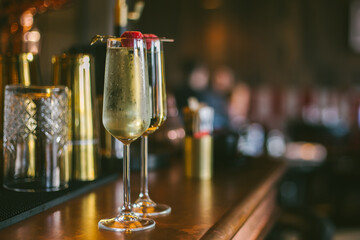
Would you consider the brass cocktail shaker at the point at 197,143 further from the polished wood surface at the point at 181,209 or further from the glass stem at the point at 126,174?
the glass stem at the point at 126,174

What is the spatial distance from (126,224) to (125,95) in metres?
0.22

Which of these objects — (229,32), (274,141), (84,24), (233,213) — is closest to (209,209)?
(233,213)

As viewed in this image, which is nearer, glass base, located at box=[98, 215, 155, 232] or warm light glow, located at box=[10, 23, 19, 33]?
glass base, located at box=[98, 215, 155, 232]

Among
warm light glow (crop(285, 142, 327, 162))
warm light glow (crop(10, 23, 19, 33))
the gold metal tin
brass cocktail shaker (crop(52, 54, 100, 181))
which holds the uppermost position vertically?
warm light glow (crop(10, 23, 19, 33))

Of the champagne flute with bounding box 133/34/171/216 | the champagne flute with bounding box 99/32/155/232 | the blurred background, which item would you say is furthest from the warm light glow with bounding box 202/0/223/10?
the champagne flute with bounding box 99/32/155/232

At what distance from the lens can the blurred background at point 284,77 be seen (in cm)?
443

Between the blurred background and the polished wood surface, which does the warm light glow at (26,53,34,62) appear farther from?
the blurred background

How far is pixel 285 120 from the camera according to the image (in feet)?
18.5

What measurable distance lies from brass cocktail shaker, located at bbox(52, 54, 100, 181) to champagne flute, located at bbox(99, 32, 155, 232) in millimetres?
351

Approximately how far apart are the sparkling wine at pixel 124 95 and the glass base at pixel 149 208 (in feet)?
0.62

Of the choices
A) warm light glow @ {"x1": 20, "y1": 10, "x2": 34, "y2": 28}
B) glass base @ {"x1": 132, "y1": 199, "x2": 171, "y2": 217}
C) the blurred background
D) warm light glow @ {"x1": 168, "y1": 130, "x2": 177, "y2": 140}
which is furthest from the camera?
the blurred background

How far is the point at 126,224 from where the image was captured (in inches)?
30.3

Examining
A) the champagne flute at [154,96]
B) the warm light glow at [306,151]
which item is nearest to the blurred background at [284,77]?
the warm light glow at [306,151]

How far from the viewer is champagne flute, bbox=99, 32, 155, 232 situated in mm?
750
